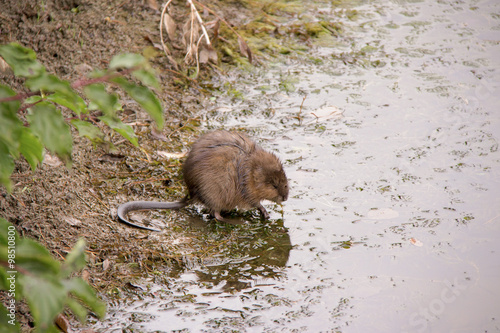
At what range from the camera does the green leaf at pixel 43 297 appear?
4.88 feet

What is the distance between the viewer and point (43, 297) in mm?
1530

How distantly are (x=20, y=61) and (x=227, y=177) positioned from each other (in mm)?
2654

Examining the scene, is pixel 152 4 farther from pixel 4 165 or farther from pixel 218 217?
pixel 4 165

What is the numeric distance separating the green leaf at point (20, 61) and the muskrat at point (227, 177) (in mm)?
2413

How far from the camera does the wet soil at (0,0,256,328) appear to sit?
3.76 meters

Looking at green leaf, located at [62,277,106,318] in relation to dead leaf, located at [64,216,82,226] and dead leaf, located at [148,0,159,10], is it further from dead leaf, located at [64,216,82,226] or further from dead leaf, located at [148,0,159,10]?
dead leaf, located at [148,0,159,10]

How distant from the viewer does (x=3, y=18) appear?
19.5 feet

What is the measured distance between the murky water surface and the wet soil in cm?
36

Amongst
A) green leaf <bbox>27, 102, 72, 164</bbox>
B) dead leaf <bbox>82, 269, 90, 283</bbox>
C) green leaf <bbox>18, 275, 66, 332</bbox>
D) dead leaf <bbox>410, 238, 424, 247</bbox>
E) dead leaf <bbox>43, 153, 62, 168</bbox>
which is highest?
green leaf <bbox>27, 102, 72, 164</bbox>

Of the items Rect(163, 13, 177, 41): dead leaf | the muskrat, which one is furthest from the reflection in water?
Rect(163, 13, 177, 41): dead leaf

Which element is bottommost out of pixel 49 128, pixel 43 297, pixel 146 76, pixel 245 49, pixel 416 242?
pixel 416 242

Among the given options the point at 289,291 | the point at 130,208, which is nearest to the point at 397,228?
the point at 289,291

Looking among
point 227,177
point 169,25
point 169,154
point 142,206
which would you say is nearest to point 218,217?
point 227,177

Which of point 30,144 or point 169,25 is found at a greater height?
point 30,144
